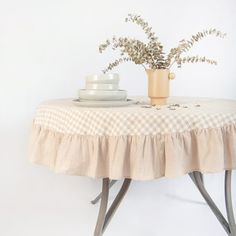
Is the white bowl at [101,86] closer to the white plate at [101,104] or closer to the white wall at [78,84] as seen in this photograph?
the white plate at [101,104]

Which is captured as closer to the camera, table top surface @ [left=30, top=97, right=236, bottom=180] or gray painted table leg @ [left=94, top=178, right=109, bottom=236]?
table top surface @ [left=30, top=97, right=236, bottom=180]

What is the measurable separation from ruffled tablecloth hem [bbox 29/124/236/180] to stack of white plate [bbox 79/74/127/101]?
0.17 metres

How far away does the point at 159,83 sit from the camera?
1.05 metres

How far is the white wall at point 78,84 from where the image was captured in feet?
4.97

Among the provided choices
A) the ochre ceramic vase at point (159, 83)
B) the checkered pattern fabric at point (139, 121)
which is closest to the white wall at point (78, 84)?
the ochre ceramic vase at point (159, 83)

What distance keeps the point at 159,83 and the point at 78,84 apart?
25.1 inches

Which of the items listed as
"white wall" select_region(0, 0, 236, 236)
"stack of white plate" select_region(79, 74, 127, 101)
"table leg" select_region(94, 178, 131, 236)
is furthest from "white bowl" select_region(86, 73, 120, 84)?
"white wall" select_region(0, 0, 236, 236)

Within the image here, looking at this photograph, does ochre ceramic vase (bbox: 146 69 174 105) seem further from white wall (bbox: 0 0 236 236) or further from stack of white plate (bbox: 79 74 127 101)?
white wall (bbox: 0 0 236 236)

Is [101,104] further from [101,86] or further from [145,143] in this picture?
[145,143]

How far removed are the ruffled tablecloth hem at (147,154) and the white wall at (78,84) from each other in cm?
72

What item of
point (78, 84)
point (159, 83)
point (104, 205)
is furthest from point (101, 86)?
point (78, 84)

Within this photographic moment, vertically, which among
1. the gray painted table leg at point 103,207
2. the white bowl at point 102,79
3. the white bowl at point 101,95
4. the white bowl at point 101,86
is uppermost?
the white bowl at point 102,79

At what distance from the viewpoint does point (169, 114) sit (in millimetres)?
846

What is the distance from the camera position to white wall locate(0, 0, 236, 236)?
1514 millimetres
